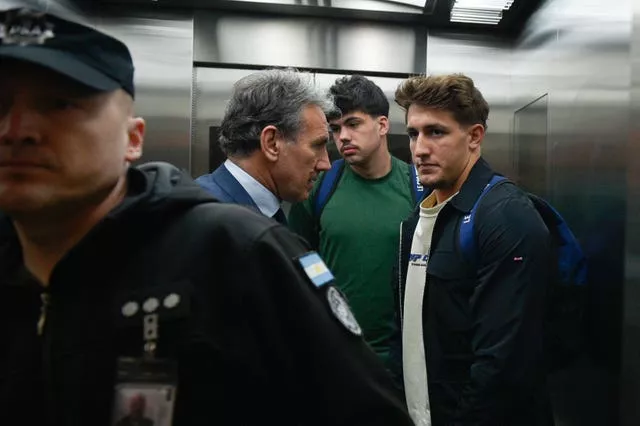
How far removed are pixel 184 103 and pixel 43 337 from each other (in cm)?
280

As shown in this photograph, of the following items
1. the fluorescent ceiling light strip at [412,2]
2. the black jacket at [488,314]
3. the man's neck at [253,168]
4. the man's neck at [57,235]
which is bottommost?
the black jacket at [488,314]

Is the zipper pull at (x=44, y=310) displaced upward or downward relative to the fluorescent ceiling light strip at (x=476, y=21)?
downward

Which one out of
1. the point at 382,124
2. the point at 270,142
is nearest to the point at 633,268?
the point at 382,124

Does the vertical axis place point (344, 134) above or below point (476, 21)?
below

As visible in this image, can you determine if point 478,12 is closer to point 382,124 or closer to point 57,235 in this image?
point 382,124

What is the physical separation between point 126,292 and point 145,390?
0.14 metres

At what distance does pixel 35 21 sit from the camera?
3.02ft

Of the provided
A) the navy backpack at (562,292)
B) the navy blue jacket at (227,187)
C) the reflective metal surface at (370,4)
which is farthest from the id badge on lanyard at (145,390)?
the reflective metal surface at (370,4)

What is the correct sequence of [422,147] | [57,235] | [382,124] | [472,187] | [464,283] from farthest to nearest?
[382,124] → [422,147] → [472,187] → [464,283] → [57,235]

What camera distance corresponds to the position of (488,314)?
1.73 meters

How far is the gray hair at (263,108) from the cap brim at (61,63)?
1.04 meters

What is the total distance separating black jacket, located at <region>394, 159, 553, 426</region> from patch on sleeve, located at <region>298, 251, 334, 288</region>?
85cm

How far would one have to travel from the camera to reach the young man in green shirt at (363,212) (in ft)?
8.41

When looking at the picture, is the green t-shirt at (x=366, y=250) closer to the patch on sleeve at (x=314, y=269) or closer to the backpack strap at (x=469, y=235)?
the backpack strap at (x=469, y=235)
